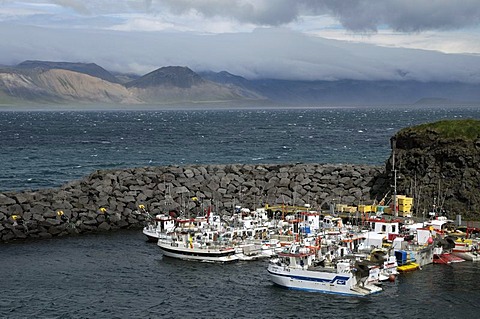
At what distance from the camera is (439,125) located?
285 feet

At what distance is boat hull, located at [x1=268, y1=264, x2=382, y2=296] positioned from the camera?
2111 inches

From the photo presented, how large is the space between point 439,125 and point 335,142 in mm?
93438

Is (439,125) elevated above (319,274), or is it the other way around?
(439,125)

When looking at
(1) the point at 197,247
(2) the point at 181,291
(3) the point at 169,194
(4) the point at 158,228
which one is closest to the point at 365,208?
(1) the point at 197,247

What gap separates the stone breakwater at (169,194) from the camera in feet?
248

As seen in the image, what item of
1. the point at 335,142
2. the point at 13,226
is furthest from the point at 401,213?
the point at 335,142

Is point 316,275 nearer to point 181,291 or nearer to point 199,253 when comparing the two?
point 181,291

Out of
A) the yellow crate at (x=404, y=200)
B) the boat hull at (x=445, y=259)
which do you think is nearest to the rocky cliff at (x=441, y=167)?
the yellow crate at (x=404, y=200)

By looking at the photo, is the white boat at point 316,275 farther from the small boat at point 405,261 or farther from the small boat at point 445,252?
the small boat at point 445,252

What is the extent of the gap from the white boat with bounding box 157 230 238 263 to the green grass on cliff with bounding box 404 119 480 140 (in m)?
31.8

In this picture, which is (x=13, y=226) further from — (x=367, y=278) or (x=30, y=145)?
(x=30, y=145)

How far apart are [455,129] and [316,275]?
37.2m

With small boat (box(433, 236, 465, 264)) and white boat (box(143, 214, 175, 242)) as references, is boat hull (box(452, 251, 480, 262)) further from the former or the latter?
white boat (box(143, 214, 175, 242))

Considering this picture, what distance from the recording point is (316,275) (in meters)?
54.6
